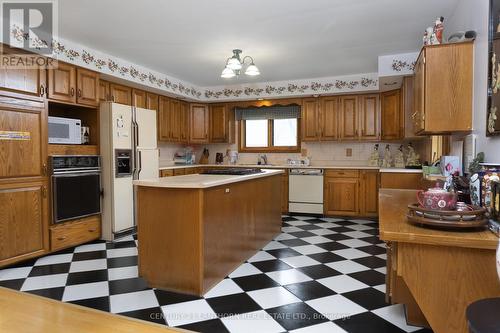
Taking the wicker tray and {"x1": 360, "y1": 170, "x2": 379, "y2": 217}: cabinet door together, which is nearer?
the wicker tray

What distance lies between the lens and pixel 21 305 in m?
1.23

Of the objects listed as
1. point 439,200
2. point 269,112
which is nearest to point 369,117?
point 269,112

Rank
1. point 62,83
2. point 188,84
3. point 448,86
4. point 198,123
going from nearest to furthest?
point 448,86 < point 62,83 < point 188,84 < point 198,123

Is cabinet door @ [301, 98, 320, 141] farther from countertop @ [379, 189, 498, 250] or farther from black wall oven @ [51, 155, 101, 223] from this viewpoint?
countertop @ [379, 189, 498, 250]

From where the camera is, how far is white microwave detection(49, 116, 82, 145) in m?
3.41

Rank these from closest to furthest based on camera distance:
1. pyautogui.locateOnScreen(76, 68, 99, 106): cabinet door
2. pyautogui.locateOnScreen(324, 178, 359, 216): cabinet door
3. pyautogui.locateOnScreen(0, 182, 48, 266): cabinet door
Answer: pyautogui.locateOnScreen(0, 182, 48, 266): cabinet door, pyautogui.locateOnScreen(76, 68, 99, 106): cabinet door, pyautogui.locateOnScreen(324, 178, 359, 216): cabinet door

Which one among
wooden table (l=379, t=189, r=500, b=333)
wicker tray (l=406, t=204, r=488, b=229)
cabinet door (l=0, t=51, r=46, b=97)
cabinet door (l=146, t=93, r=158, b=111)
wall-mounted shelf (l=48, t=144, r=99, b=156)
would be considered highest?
cabinet door (l=146, t=93, r=158, b=111)

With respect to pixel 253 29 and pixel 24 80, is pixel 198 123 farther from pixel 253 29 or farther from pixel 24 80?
pixel 24 80

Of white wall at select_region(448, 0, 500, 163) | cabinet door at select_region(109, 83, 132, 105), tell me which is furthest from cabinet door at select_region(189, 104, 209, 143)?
white wall at select_region(448, 0, 500, 163)

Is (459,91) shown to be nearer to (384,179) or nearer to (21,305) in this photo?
(384,179)

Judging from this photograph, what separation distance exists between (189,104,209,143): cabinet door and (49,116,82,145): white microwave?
2.48 meters

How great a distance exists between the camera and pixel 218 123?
244 inches

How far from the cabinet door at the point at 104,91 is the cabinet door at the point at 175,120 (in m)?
1.39

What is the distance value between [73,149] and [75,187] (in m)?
0.41
